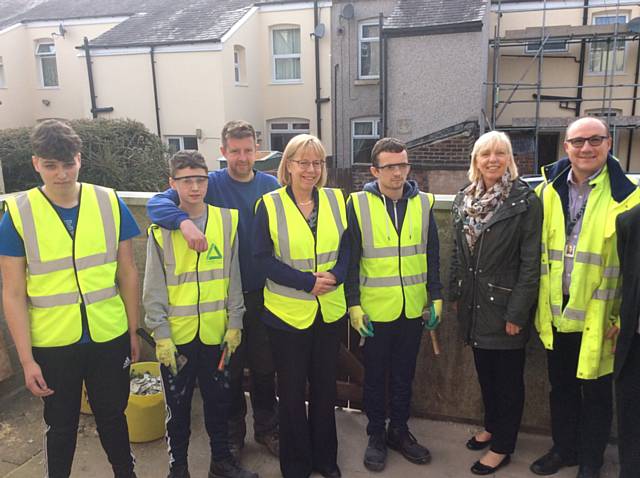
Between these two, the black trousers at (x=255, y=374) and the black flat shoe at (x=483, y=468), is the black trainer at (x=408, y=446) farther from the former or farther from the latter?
the black trousers at (x=255, y=374)

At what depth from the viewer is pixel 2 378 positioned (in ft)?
12.9

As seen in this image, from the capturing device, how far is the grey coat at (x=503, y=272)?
2.84 metres

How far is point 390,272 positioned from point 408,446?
3.75 feet

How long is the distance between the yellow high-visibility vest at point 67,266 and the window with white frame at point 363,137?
15416 millimetres

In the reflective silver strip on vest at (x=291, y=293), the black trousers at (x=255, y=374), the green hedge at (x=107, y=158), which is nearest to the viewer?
the reflective silver strip on vest at (x=291, y=293)

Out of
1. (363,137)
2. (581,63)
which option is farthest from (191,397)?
(363,137)

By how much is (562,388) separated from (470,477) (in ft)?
2.50

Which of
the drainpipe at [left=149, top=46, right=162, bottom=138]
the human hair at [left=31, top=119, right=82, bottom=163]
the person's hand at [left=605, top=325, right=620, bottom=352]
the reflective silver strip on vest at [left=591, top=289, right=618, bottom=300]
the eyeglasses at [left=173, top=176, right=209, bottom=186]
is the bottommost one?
the person's hand at [left=605, top=325, right=620, bottom=352]

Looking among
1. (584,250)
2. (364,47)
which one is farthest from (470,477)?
(364,47)

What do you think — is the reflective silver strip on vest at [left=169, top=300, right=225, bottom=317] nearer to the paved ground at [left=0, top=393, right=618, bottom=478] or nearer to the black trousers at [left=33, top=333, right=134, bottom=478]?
the black trousers at [left=33, top=333, right=134, bottom=478]

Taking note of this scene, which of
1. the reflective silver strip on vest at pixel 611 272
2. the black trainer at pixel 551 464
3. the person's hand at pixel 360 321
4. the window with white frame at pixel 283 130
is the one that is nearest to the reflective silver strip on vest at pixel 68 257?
the person's hand at pixel 360 321

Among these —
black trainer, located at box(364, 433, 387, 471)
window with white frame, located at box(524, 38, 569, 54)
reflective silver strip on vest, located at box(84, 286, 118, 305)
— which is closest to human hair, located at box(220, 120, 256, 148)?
reflective silver strip on vest, located at box(84, 286, 118, 305)

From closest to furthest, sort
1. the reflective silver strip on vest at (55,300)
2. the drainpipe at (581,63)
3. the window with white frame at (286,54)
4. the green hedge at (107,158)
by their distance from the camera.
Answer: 1. the reflective silver strip on vest at (55,300)
2. the green hedge at (107,158)
3. the drainpipe at (581,63)
4. the window with white frame at (286,54)

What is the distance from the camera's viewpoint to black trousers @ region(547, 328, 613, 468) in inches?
112
